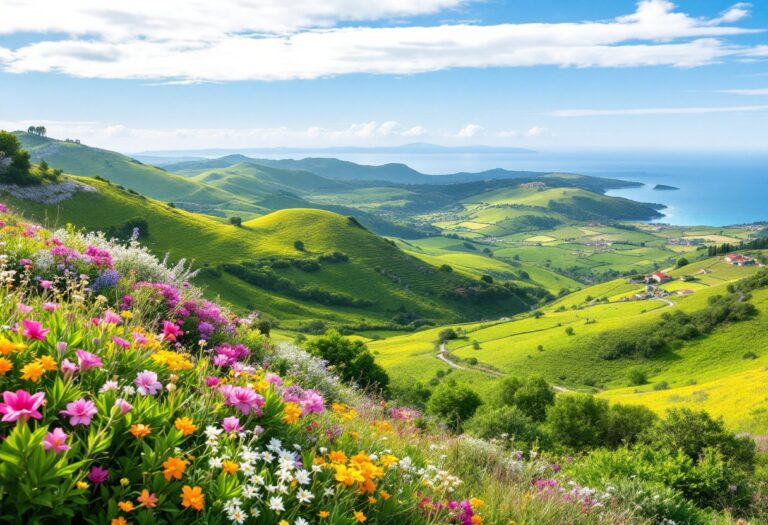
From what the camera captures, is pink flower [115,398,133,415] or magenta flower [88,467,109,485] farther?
pink flower [115,398,133,415]

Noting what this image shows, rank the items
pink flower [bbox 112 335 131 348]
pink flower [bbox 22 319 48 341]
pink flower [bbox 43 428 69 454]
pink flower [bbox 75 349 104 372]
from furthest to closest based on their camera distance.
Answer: pink flower [bbox 112 335 131 348], pink flower [bbox 22 319 48 341], pink flower [bbox 75 349 104 372], pink flower [bbox 43 428 69 454]

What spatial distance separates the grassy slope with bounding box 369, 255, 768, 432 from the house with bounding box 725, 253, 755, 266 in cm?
6519

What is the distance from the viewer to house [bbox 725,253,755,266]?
16518 centimetres

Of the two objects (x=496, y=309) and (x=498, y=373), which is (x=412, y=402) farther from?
(x=496, y=309)

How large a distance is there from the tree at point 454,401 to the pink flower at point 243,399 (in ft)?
137

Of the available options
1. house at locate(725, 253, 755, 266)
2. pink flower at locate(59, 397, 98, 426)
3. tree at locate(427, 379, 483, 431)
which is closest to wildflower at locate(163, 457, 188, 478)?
pink flower at locate(59, 397, 98, 426)

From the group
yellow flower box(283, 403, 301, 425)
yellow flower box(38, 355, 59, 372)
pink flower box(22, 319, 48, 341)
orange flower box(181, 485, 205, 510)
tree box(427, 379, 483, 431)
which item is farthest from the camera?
tree box(427, 379, 483, 431)

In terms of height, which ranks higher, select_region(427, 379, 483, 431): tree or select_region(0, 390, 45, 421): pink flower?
select_region(0, 390, 45, 421): pink flower

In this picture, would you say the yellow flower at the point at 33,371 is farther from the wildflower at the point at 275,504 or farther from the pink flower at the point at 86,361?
the wildflower at the point at 275,504

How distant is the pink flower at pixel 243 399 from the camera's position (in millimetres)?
4633

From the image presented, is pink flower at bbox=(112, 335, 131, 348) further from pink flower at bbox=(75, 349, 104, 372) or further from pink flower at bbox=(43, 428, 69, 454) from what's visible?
pink flower at bbox=(43, 428, 69, 454)

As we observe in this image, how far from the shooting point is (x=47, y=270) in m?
9.35

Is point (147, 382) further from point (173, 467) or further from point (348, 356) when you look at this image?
point (348, 356)

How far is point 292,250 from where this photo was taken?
544ft
